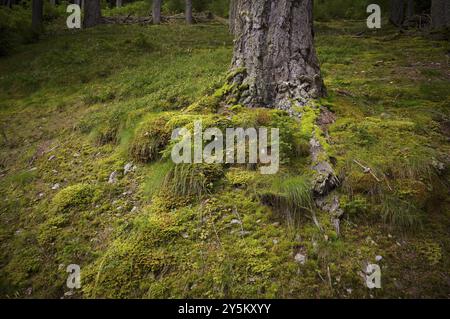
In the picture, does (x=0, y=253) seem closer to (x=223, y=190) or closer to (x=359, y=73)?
(x=223, y=190)

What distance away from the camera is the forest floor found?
3.03 meters

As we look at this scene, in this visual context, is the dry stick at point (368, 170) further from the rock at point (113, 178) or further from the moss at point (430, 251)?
the rock at point (113, 178)

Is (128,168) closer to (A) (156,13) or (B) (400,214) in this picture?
(B) (400,214)

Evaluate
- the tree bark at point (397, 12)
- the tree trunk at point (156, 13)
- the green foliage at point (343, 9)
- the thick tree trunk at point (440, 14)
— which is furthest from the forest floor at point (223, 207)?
the green foliage at point (343, 9)

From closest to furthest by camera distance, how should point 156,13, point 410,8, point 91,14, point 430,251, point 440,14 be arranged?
point 430,251 < point 440,14 < point 91,14 < point 410,8 < point 156,13

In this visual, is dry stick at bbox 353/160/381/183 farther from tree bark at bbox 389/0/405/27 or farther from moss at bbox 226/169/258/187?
tree bark at bbox 389/0/405/27

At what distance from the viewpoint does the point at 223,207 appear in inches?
147

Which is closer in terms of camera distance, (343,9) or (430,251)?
(430,251)

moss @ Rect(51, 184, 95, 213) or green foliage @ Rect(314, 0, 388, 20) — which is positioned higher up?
green foliage @ Rect(314, 0, 388, 20)

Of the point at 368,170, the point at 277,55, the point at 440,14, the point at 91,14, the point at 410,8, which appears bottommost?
the point at 368,170

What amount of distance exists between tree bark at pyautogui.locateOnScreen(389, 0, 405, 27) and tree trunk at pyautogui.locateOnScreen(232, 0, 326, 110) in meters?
13.8

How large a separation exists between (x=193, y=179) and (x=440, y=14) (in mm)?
11884

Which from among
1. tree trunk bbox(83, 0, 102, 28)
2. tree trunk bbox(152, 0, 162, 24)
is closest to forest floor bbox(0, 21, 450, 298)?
tree trunk bbox(83, 0, 102, 28)

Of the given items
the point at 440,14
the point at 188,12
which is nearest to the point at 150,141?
the point at 440,14
